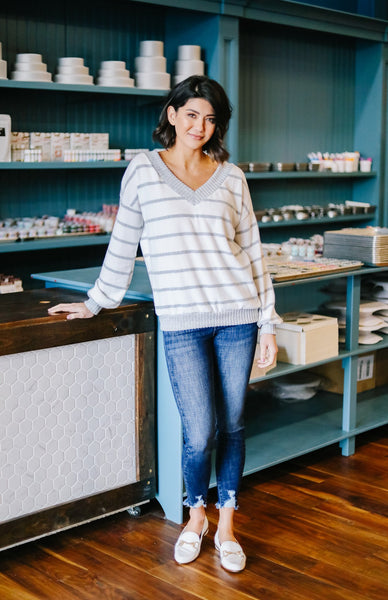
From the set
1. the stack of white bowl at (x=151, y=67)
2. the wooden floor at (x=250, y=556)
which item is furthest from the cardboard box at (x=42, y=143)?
the wooden floor at (x=250, y=556)

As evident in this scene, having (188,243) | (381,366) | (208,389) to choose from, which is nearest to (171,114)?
(188,243)

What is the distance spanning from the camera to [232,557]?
9.09 feet

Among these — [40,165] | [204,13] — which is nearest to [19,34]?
[40,165]

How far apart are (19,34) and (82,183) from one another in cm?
97

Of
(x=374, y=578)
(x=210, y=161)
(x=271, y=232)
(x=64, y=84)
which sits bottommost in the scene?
(x=374, y=578)

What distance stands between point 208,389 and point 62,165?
2243 mm

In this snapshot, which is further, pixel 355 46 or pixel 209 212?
pixel 355 46

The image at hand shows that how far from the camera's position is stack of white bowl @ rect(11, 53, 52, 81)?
14.0ft

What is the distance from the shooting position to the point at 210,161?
8.84 feet

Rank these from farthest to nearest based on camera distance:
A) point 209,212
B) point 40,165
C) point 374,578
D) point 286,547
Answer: point 40,165 → point 286,547 → point 374,578 → point 209,212

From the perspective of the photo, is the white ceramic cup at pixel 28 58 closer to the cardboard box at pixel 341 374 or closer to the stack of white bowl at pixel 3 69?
the stack of white bowl at pixel 3 69

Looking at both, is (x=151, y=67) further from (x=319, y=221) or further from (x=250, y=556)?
(x=250, y=556)

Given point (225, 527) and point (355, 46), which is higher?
point (355, 46)

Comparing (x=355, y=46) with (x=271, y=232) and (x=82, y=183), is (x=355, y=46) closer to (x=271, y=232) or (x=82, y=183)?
(x=271, y=232)
